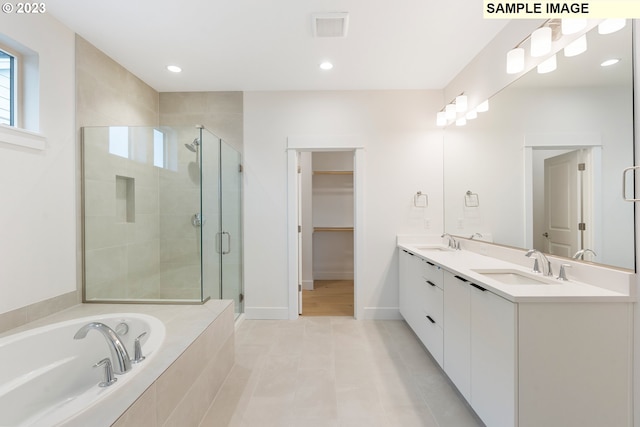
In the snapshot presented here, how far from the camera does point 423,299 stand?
239 cm

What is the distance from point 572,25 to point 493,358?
1771 millimetres

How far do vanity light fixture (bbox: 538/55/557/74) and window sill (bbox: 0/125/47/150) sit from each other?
3145 millimetres

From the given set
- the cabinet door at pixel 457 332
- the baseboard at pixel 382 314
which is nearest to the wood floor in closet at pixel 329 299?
the baseboard at pixel 382 314

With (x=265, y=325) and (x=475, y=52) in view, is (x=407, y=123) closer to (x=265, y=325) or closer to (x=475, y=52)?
(x=475, y=52)

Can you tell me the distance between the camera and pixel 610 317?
1.26 metres

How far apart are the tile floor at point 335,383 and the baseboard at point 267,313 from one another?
28cm

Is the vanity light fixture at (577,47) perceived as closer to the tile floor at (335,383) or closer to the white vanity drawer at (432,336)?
the white vanity drawer at (432,336)

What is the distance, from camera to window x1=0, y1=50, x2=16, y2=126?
1765 mm

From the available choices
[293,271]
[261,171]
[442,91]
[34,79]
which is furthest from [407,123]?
[34,79]

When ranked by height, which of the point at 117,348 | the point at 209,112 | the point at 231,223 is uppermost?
the point at 209,112

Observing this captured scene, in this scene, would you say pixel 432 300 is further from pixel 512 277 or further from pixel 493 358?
pixel 493 358

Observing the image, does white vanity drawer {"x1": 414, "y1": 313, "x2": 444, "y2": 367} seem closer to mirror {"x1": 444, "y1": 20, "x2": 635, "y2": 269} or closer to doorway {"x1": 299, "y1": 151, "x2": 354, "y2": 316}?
mirror {"x1": 444, "y1": 20, "x2": 635, "y2": 269}

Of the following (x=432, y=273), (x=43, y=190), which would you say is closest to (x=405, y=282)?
(x=432, y=273)

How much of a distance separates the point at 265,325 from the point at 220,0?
2799 mm
